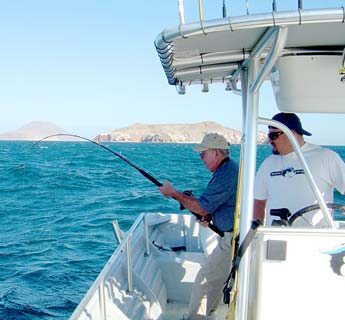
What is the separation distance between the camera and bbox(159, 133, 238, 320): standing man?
148 inches

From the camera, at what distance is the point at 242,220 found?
2.51m

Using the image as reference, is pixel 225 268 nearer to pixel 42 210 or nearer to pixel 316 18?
pixel 316 18

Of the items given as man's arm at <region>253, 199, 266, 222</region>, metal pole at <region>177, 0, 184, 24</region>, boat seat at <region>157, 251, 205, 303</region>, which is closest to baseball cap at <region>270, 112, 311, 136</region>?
man's arm at <region>253, 199, 266, 222</region>

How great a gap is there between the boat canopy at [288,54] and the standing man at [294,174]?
1.03 ft

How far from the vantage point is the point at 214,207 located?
3781 millimetres

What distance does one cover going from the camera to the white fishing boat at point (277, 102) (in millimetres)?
2326

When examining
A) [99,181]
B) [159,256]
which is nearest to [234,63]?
[159,256]

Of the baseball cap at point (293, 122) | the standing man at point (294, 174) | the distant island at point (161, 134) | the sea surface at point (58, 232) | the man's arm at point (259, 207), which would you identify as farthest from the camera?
the distant island at point (161, 134)

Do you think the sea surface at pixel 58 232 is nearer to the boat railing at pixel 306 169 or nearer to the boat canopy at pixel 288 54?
the boat canopy at pixel 288 54

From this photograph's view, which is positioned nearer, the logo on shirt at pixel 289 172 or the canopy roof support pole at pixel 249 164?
the canopy roof support pole at pixel 249 164

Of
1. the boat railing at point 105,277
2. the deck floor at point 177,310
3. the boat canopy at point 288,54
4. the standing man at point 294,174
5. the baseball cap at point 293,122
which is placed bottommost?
the deck floor at point 177,310

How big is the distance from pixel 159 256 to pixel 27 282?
315 centimetres

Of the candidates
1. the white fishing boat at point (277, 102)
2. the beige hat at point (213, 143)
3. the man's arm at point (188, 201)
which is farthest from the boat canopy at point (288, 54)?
the man's arm at point (188, 201)

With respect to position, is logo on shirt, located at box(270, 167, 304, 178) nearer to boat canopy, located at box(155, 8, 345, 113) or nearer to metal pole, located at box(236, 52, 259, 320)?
boat canopy, located at box(155, 8, 345, 113)
